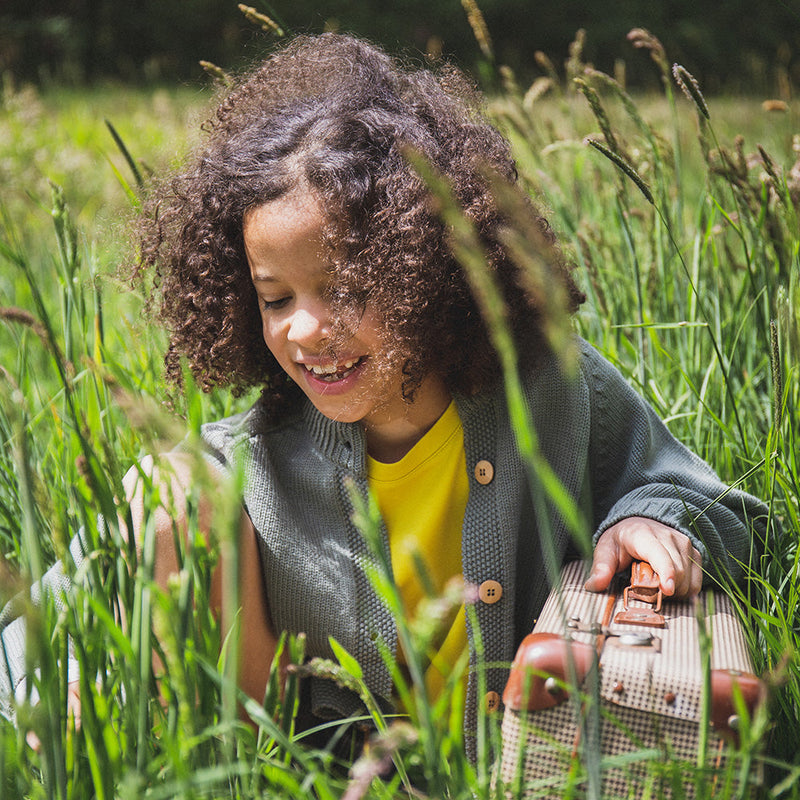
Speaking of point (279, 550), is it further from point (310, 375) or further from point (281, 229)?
point (281, 229)

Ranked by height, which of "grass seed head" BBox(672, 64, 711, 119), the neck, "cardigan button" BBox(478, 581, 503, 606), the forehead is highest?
"grass seed head" BBox(672, 64, 711, 119)

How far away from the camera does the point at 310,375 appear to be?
1256 millimetres

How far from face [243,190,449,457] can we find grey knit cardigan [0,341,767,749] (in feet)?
0.37

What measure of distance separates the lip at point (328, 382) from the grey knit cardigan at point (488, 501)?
12cm

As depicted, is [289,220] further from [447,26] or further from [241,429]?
[447,26]

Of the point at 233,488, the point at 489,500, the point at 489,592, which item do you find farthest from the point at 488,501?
the point at 233,488

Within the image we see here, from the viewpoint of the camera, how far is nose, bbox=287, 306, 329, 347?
1179 millimetres

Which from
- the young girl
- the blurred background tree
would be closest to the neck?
the young girl

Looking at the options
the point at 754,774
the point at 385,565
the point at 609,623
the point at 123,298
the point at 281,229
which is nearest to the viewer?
the point at 385,565

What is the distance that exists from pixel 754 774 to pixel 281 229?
2.62 feet

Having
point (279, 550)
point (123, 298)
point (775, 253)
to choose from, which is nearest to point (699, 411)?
point (775, 253)

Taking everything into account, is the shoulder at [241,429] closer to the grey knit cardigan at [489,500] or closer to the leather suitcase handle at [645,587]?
the grey knit cardigan at [489,500]

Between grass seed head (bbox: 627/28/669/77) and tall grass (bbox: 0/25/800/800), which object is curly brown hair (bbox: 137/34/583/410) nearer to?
tall grass (bbox: 0/25/800/800)

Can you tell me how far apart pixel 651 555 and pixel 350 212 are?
1.85 ft
